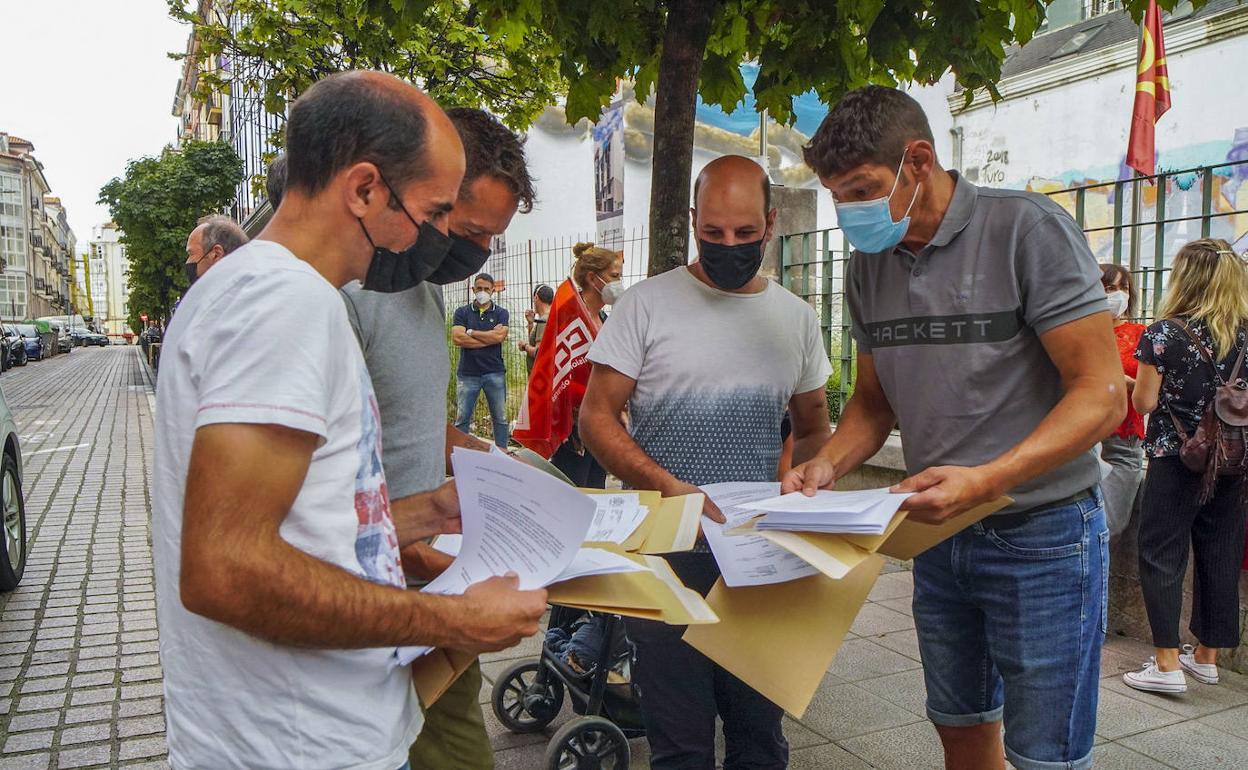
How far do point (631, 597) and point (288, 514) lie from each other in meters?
0.51

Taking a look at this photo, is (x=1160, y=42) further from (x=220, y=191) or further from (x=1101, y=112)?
(x=220, y=191)

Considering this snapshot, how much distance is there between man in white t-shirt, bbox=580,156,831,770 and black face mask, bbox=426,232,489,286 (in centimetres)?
50

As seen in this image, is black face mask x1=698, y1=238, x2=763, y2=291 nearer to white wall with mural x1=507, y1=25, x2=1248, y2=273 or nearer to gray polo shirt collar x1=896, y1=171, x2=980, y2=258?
gray polo shirt collar x1=896, y1=171, x2=980, y2=258

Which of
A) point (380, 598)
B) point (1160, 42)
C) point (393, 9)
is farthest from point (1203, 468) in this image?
point (1160, 42)

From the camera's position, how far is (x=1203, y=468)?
4324 mm

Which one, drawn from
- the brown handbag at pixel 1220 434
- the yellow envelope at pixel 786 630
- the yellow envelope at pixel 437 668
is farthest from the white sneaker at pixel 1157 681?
the yellow envelope at pixel 437 668

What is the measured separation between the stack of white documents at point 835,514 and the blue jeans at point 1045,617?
47 centimetres

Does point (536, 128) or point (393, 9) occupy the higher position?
point (536, 128)

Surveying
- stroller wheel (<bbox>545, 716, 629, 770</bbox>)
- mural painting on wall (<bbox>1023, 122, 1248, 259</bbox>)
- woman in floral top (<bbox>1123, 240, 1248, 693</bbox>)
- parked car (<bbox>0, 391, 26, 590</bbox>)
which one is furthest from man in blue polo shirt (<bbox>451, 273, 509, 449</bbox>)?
stroller wheel (<bbox>545, 716, 629, 770</bbox>)

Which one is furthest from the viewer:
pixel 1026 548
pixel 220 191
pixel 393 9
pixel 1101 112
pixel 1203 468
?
pixel 220 191

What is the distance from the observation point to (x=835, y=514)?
1694 mm

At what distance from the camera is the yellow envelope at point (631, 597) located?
143cm

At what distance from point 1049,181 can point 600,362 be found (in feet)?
53.9

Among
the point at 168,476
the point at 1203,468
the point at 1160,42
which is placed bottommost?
the point at 1203,468
